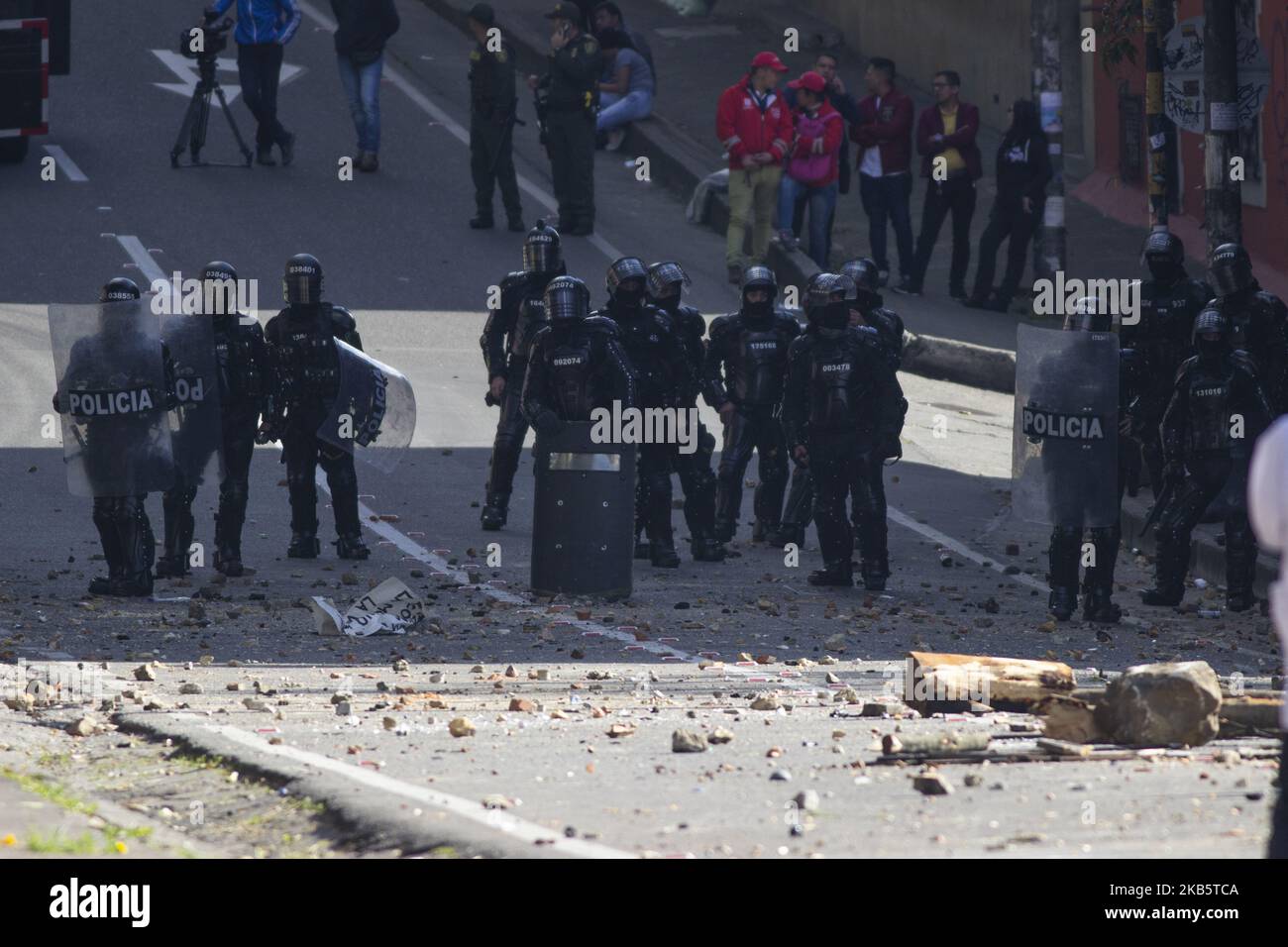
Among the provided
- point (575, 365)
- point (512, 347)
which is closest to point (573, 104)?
point (512, 347)

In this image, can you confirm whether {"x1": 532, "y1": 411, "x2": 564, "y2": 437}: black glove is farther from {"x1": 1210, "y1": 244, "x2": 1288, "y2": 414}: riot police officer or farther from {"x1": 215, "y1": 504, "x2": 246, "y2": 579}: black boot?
{"x1": 1210, "y1": 244, "x2": 1288, "y2": 414}: riot police officer

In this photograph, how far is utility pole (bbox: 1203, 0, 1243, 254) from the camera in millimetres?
14977

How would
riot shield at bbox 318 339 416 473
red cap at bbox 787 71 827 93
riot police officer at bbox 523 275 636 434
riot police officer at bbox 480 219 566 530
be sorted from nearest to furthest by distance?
riot police officer at bbox 523 275 636 434, riot shield at bbox 318 339 416 473, riot police officer at bbox 480 219 566 530, red cap at bbox 787 71 827 93

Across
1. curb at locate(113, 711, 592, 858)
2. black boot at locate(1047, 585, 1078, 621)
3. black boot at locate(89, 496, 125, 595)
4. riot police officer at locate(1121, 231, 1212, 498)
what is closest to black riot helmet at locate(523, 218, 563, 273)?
black boot at locate(89, 496, 125, 595)

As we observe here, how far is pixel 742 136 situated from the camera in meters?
20.2

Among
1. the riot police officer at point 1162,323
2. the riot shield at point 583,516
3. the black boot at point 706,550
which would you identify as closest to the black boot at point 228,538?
the riot shield at point 583,516

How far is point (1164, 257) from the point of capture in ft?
44.9

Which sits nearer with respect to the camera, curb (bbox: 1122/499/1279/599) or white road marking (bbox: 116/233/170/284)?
curb (bbox: 1122/499/1279/599)

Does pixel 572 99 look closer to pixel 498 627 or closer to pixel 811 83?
pixel 811 83

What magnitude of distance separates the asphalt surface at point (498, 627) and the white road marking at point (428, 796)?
0.08 feet

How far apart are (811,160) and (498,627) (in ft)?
33.2

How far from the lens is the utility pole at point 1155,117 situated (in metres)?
15.8
